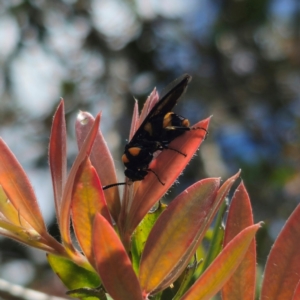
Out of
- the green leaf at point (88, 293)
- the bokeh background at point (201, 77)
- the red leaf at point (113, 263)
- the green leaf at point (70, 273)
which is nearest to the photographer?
the red leaf at point (113, 263)

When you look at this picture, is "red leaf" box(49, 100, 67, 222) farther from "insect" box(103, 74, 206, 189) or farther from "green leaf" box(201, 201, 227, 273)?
"green leaf" box(201, 201, 227, 273)

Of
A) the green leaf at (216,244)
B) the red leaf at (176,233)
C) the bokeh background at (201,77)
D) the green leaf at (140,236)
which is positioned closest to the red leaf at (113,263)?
the red leaf at (176,233)

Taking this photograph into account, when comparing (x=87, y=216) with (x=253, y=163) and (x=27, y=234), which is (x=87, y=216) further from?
(x=253, y=163)

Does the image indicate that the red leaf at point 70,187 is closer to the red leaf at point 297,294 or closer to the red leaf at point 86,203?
the red leaf at point 86,203

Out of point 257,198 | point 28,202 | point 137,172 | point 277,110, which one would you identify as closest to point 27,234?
point 28,202

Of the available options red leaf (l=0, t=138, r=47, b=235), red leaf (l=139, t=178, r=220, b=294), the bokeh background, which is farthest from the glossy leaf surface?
the bokeh background

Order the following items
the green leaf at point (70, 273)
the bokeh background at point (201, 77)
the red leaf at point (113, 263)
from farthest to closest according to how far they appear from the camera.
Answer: the bokeh background at point (201, 77) < the green leaf at point (70, 273) < the red leaf at point (113, 263)
